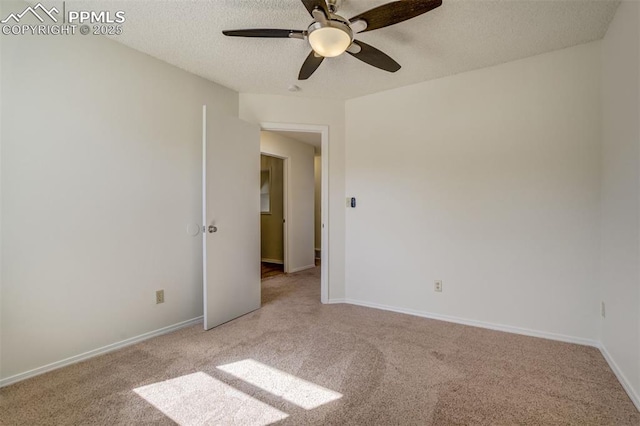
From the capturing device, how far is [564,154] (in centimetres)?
245

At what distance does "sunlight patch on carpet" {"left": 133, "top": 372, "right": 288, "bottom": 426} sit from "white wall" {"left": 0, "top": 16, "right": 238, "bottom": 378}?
832mm

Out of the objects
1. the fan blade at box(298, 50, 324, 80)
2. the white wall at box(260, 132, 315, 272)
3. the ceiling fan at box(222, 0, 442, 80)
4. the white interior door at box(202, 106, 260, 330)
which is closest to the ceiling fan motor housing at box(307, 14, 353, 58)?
the ceiling fan at box(222, 0, 442, 80)

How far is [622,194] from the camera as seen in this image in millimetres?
1918

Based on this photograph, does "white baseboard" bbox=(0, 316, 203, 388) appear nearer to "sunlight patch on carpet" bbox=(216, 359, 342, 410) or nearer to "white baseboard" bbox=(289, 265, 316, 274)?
"sunlight patch on carpet" bbox=(216, 359, 342, 410)

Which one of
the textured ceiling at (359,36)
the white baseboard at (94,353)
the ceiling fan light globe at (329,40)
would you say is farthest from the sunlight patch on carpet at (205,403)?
the textured ceiling at (359,36)

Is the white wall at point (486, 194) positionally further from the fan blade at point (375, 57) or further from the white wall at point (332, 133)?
the fan blade at point (375, 57)

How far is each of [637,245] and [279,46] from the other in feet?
8.78

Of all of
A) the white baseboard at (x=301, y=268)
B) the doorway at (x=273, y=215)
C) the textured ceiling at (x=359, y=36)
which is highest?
the textured ceiling at (x=359, y=36)

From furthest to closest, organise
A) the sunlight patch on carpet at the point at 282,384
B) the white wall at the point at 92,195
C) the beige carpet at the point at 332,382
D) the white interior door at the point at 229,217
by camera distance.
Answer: the white interior door at the point at 229,217, the white wall at the point at 92,195, the sunlight patch on carpet at the point at 282,384, the beige carpet at the point at 332,382

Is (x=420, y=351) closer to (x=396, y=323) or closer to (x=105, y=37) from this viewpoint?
(x=396, y=323)

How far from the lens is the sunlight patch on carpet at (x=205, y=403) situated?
5.11ft

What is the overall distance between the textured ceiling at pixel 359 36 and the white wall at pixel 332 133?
38 cm

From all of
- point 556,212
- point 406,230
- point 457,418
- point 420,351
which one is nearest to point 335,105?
point 406,230

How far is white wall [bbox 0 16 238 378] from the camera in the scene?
1.86 m
